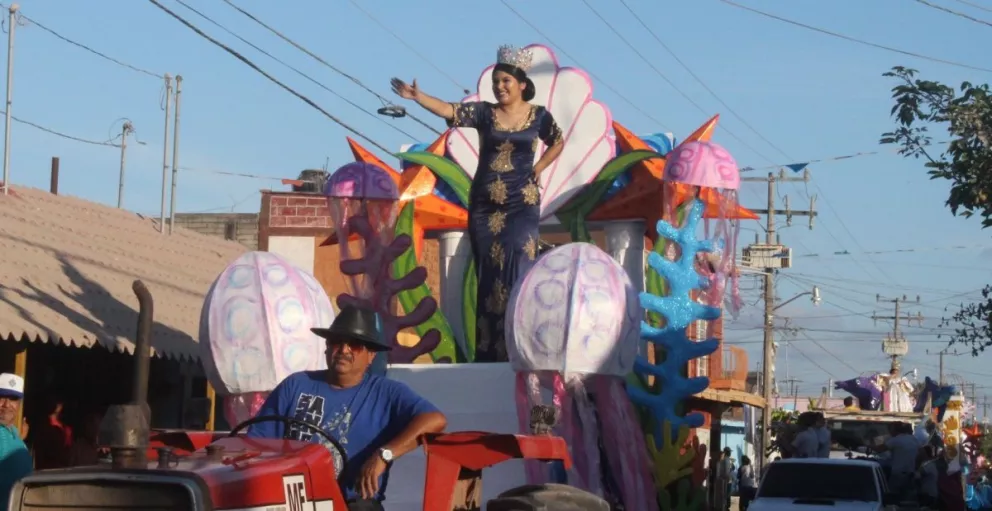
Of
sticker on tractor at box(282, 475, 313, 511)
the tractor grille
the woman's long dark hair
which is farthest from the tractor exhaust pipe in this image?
the woman's long dark hair

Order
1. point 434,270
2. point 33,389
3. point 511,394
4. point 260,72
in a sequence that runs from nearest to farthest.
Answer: point 511,394 → point 33,389 → point 260,72 → point 434,270

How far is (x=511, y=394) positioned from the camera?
14898 mm

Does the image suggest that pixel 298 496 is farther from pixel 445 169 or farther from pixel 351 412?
pixel 445 169

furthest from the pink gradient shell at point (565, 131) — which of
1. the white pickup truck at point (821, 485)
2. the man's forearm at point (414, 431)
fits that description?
the man's forearm at point (414, 431)

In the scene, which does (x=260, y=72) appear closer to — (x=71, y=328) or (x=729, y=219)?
(x=71, y=328)

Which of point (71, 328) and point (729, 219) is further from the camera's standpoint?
point (729, 219)

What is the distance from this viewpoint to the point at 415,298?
1714cm

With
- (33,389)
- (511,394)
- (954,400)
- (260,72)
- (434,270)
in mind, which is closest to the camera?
(511,394)

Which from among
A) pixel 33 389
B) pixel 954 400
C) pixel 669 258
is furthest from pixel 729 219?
pixel 954 400

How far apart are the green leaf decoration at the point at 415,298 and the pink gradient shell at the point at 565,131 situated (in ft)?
3.48

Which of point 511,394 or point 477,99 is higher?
point 477,99

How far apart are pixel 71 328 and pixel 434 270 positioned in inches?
494

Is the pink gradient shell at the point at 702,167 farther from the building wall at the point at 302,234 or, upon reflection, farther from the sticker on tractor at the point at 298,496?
the building wall at the point at 302,234

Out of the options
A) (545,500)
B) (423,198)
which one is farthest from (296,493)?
(423,198)
